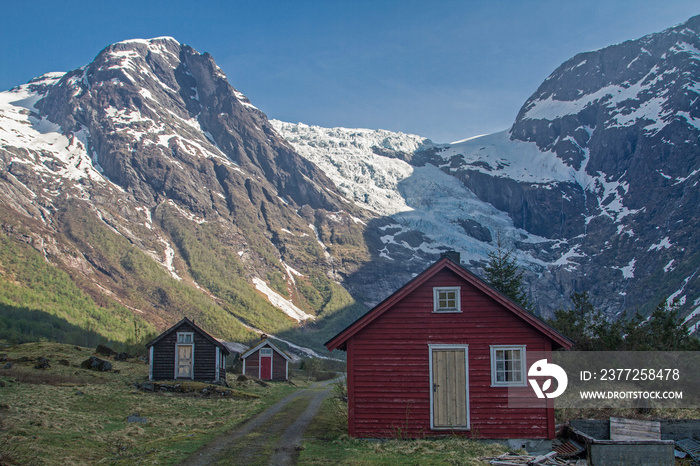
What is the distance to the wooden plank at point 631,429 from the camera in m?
20.5

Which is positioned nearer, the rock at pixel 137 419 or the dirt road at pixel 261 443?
the dirt road at pixel 261 443

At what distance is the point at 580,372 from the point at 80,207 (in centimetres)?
17911

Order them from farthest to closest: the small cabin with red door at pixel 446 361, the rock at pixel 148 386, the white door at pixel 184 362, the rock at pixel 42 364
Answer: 1. the white door at pixel 184 362
2. the rock at pixel 42 364
3. the rock at pixel 148 386
4. the small cabin with red door at pixel 446 361

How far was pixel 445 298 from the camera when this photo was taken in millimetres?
23344

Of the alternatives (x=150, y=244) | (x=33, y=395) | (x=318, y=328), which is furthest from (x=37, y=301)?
(x=33, y=395)

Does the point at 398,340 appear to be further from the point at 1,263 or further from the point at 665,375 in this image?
the point at 1,263

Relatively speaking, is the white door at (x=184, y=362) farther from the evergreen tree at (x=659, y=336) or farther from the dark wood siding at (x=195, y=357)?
the evergreen tree at (x=659, y=336)

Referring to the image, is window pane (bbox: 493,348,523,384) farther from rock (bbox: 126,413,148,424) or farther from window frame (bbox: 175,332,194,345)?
window frame (bbox: 175,332,194,345)

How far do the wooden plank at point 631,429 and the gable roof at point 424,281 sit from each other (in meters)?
3.24

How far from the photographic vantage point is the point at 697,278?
183m

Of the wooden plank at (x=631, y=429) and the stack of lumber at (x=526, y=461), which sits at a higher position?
the wooden plank at (x=631, y=429)

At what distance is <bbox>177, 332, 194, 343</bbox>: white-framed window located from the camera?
48.5 meters

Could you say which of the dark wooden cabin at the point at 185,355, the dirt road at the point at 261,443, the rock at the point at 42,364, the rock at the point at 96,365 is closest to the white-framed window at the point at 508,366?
the dirt road at the point at 261,443

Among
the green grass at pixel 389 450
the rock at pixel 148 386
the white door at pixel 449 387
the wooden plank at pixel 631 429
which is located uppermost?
the white door at pixel 449 387
